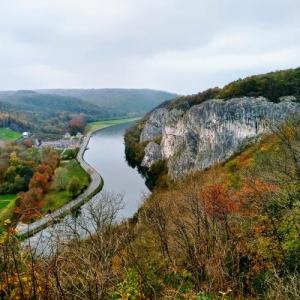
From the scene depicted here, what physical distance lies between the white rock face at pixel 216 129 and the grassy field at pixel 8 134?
76850 millimetres

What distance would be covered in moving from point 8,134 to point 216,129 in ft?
322

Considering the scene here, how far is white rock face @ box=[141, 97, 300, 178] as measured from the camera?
5366 cm

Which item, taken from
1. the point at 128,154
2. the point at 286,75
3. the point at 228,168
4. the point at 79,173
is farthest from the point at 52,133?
the point at 228,168

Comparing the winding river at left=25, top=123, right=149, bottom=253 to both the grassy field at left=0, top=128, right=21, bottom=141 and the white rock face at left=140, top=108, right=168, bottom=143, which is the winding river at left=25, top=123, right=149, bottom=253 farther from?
the grassy field at left=0, top=128, right=21, bottom=141

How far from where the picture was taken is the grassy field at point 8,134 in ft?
437

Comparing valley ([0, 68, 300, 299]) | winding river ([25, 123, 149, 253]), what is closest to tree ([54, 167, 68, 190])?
valley ([0, 68, 300, 299])

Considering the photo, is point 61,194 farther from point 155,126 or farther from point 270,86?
point 155,126

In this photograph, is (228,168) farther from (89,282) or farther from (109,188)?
(89,282)

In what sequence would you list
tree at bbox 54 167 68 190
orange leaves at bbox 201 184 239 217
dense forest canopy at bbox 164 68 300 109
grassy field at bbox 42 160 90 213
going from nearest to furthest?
orange leaves at bbox 201 184 239 217, grassy field at bbox 42 160 90 213, dense forest canopy at bbox 164 68 300 109, tree at bbox 54 167 68 190

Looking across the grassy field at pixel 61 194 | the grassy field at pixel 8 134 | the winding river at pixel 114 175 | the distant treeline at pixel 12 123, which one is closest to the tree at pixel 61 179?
the grassy field at pixel 61 194

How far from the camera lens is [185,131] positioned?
67.6m

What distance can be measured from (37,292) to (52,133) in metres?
158

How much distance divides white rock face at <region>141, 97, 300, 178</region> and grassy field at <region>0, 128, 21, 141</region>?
76.9 m

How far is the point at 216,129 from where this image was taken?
194 feet
